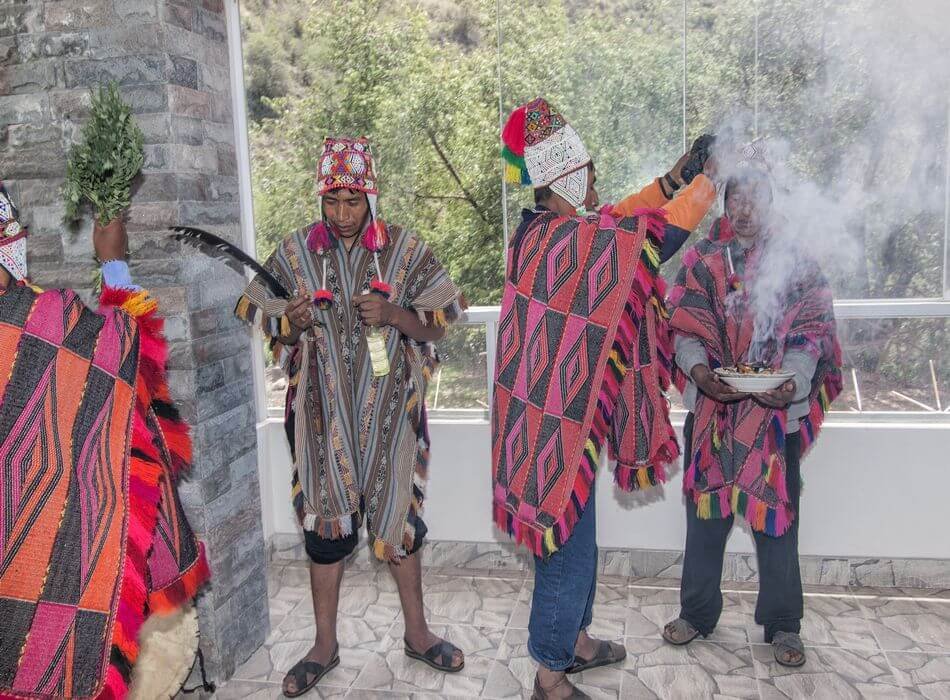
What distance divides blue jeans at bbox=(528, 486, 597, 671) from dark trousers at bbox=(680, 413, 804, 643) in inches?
26.5

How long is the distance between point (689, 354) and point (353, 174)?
4.40 feet

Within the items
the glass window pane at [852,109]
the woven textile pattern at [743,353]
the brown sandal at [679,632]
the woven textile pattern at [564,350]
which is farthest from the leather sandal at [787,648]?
the glass window pane at [852,109]

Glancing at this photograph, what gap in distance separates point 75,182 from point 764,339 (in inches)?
90.2

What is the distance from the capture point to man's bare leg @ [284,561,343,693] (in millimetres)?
2979

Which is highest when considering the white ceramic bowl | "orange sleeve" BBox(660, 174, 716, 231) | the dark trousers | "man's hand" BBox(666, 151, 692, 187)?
"man's hand" BBox(666, 151, 692, 187)

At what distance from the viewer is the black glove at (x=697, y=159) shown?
2762 millimetres

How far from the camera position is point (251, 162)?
4.12m

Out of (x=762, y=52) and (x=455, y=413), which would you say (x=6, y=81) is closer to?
(x=455, y=413)

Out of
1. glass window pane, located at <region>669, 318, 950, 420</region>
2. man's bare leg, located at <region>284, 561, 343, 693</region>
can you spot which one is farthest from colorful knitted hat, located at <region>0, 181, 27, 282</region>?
glass window pane, located at <region>669, 318, 950, 420</region>

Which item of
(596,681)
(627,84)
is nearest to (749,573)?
(596,681)

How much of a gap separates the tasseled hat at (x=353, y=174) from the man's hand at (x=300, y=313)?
30 centimetres

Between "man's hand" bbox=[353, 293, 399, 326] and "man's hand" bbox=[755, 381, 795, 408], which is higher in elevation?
"man's hand" bbox=[353, 293, 399, 326]

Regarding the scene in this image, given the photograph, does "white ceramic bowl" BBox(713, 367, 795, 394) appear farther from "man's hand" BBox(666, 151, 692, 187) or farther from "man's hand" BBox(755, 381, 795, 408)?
"man's hand" BBox(666, 151, 692, 187)

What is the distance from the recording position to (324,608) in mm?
3025
